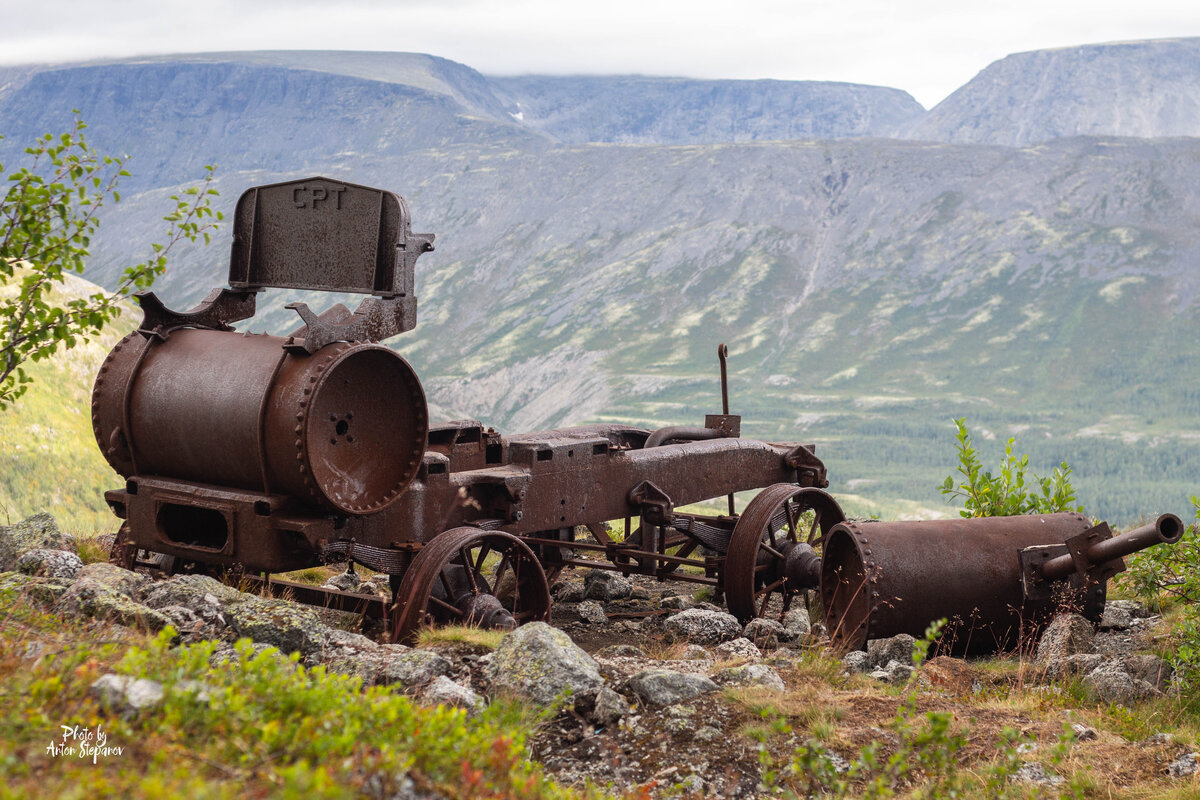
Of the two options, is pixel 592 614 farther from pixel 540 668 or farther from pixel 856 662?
pixel 540 668

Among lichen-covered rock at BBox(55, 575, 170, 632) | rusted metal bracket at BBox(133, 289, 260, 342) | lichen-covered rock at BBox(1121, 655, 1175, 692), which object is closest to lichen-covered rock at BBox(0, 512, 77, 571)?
rusted metal bracket at BBox(133, 289, 260, 342)

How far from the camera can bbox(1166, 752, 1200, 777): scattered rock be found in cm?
522

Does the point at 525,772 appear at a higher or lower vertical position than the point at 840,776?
higher

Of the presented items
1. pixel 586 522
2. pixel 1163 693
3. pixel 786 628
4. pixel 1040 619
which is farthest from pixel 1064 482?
pixel 586 522

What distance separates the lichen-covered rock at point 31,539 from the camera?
749 cm

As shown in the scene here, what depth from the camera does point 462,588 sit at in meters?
7.17

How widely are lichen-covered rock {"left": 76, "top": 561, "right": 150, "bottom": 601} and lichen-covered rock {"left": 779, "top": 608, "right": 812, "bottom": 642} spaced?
181 inches

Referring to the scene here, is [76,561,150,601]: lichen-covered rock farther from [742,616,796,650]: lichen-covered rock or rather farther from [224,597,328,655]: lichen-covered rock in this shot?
[742,616,796,650]: lichen-covered rock

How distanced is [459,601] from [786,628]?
2.94 m

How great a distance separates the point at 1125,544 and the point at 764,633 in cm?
258

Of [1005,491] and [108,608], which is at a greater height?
[108,608]

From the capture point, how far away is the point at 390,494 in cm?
683

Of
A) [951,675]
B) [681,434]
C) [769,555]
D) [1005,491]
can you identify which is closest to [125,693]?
[951,675]

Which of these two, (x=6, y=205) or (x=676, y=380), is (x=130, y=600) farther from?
(x=676, y=380)
